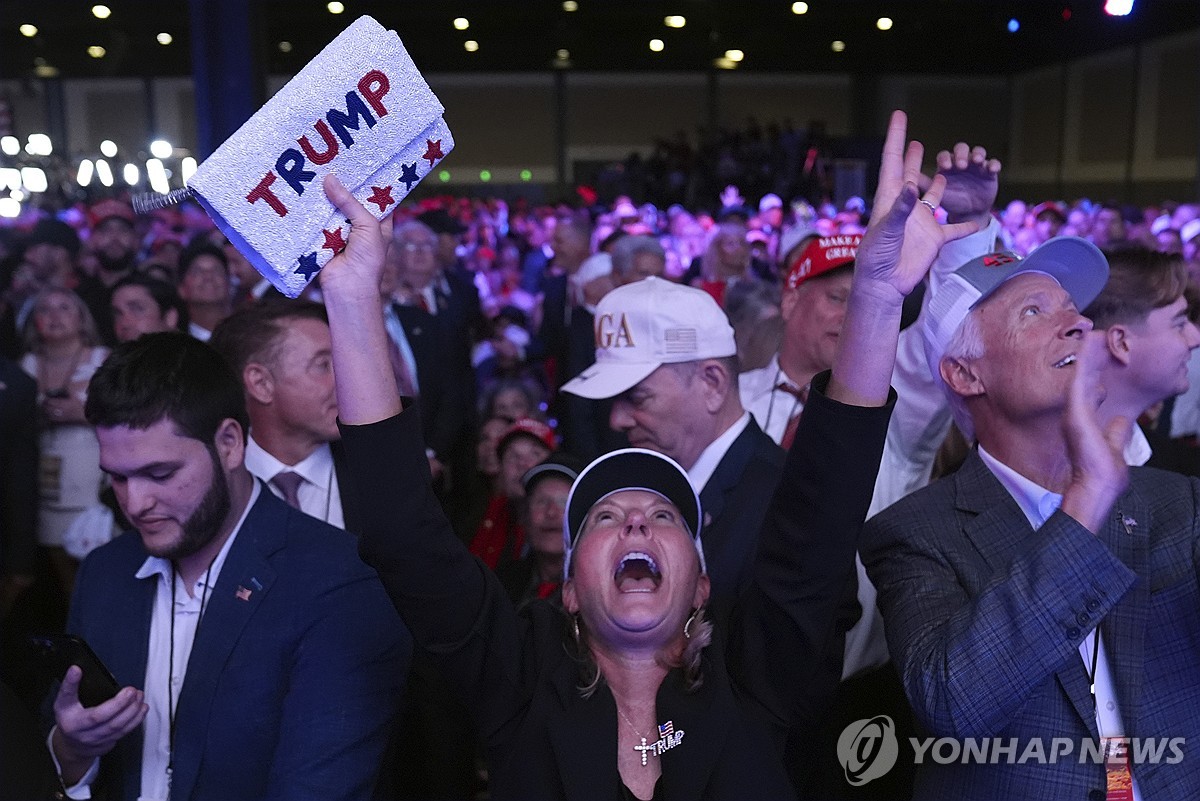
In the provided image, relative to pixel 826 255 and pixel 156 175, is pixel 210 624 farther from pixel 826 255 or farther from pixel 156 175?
pixel 826 255

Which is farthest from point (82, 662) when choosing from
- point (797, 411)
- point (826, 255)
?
point (826, 255)

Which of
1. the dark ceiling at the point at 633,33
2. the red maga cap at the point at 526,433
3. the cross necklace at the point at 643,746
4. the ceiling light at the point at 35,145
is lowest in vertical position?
the cross necklace at the point at 643,746

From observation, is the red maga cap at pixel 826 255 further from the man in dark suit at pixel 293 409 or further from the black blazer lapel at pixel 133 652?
the black blazer lapel at pixel 133 652

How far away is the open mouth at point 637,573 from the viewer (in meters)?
1.88

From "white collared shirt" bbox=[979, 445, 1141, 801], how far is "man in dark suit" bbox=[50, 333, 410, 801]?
104 cm

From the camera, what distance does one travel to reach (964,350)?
2031 millimetres

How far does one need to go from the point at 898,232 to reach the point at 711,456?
981 millimetres

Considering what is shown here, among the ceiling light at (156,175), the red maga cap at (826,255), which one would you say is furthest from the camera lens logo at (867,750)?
the ceiling light at (156,175)

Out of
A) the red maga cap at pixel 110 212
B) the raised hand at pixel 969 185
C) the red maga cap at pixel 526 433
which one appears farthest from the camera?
the red maga cap at pixel 110 212

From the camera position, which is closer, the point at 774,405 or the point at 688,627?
the point at 688,627

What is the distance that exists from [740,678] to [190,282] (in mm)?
4166

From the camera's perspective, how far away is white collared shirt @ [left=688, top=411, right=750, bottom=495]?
2502mm

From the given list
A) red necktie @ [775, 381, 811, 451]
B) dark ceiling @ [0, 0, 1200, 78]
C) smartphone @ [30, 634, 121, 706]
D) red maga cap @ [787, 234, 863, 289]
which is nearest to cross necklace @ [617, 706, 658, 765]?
smartphone @ [30, 634, 121, 706]

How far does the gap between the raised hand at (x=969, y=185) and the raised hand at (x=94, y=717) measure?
67.0 inches
